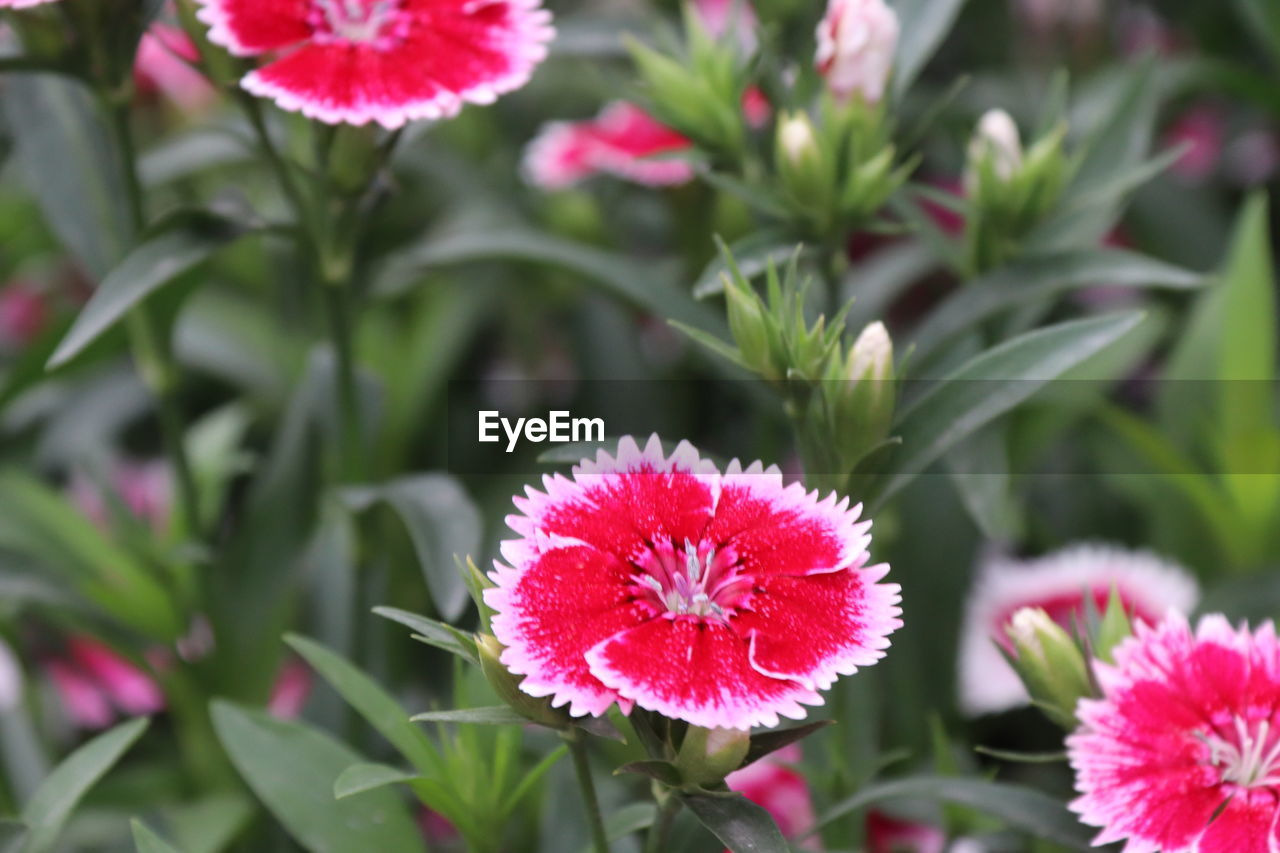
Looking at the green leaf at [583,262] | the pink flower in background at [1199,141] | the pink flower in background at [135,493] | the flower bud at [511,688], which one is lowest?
the pink flower in background at [135,493]

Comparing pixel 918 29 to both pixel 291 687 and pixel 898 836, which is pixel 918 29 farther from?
pixel 291 687

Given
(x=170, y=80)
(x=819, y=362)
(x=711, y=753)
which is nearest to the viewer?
(x=711, y=753)

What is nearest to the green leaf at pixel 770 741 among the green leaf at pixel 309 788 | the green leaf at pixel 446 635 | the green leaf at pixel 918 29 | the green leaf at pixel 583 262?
the green leaf at pixel 446 635

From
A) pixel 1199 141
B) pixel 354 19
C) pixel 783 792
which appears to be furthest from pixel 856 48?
pixel 1199 141

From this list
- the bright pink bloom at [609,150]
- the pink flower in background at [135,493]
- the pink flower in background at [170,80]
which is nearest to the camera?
the bright pink bloom at [609,150]

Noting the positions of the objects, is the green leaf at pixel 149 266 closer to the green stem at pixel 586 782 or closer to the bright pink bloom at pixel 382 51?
the bright pink bloom at pixel 382 51

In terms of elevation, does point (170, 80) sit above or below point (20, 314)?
above

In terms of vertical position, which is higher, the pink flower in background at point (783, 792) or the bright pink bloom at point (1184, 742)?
the bright pink bloom at point (1184, 742)
